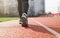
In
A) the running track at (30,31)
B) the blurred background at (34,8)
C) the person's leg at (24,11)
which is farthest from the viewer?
the blurred background at (34,8)

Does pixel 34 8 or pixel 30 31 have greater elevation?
pixel 34 8

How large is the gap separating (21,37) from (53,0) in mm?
10620

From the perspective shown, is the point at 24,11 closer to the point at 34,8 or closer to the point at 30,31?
the point at 30,31

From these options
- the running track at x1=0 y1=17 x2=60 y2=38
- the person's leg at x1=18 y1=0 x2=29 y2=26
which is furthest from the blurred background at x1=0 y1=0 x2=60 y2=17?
the running track at x1=0 y1=17 x2=60 y2=38

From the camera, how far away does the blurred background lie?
42.6 ft

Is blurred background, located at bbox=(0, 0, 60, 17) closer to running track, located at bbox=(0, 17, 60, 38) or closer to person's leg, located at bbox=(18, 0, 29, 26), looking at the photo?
person's leg, located at bbox=(18, 0, 29, 26)

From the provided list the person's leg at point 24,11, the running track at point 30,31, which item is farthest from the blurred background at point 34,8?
the running track at point 30,31

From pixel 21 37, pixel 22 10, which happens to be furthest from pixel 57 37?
pixel 22 10

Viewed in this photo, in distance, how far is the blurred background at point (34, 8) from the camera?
1297 cm

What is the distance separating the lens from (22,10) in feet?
14.1

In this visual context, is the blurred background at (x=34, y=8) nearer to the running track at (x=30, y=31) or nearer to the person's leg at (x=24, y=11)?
the person's leg at (x=24, y=11)

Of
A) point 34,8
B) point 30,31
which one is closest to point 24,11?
point 30,31

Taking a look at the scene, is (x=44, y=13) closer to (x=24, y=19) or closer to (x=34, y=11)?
(x=34, y=11)

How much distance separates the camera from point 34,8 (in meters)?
13.8
